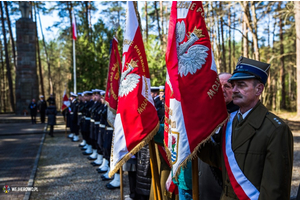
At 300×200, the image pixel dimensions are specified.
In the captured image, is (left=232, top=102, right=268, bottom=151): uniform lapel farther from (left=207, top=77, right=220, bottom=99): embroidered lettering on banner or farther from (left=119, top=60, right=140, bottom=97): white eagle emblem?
(left=119, top=60, right=140, bottom=97): white eagle emblem

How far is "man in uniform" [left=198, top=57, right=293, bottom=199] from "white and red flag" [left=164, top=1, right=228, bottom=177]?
0.71ft

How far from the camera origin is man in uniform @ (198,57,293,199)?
5.95 feet

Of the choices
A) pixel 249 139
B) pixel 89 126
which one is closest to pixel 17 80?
pixel 89 126

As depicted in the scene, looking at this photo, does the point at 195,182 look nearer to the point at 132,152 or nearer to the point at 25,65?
the point at 132,152

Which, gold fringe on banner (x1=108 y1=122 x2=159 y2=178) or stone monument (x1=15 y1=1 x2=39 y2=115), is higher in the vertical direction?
stone monument (x1=15 y1=1 x2=39 y2=115)

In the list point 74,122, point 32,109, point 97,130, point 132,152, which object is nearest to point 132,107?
point 132,152

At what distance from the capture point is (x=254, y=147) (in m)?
1.94

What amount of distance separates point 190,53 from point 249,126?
0.92 meters

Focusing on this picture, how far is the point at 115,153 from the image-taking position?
319 cm

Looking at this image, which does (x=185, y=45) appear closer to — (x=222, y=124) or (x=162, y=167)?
(x=222, y=124)

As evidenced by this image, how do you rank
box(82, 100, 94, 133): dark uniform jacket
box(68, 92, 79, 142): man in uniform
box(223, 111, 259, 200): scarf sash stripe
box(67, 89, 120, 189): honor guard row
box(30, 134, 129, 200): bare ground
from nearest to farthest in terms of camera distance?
Answer: box(223, 111, 259, 200): scarf sash stripe, box(30, 134, 129, 200): bare ground, box(67, 89, 120, 189): honor guard row, box(82, 100, 94, 133): dark uniform jacket, box(68, 92, 79, 142): man in uniform

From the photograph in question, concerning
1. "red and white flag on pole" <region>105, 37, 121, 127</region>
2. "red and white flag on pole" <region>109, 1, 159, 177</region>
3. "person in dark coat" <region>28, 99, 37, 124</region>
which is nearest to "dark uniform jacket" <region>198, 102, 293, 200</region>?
"red and white flag on pole" <region>109, 1, 159, 177</region>

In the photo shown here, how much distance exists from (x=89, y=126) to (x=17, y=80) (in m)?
21.5

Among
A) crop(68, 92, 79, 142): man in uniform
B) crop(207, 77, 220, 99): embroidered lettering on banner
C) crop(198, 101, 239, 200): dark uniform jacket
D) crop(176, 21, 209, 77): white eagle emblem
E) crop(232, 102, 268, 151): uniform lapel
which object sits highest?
crop(176, 21, 209, 77): white eagle emblem
